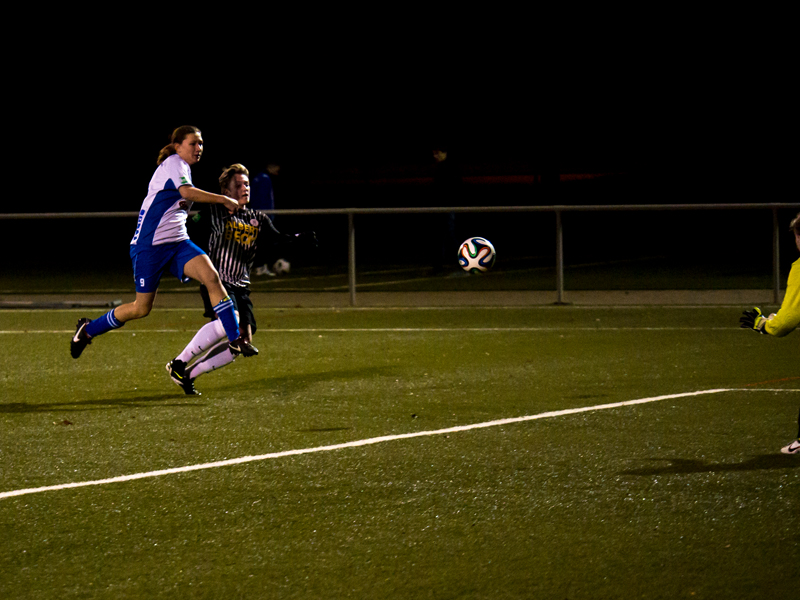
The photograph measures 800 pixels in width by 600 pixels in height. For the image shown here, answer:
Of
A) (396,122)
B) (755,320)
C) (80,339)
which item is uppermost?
(396,122)

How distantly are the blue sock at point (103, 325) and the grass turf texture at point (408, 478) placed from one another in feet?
1.57

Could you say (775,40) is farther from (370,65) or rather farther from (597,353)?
(597,353)

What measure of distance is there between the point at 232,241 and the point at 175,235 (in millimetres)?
1305

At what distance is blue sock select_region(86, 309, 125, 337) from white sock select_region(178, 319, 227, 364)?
640 millimetres

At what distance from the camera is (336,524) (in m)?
5.15

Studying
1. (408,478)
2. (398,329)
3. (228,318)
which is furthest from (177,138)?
(398,329)

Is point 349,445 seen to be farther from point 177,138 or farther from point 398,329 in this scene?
point 398,329

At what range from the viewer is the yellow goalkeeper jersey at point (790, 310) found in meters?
5.95

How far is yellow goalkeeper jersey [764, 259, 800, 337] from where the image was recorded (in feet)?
19.5

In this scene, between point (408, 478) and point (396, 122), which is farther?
point (396, 122)

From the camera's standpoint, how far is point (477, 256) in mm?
12906

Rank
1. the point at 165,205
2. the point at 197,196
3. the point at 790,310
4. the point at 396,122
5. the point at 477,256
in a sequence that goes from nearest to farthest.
Result: the point at 790,310 < the point at 197,196 < the point at 165,205 < the point at 477,256 < the point at 396,122

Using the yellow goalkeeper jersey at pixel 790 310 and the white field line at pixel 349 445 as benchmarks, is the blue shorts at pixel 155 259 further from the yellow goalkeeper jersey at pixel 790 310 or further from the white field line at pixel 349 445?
the yellow goalkeeper jersey at pixel 790 310

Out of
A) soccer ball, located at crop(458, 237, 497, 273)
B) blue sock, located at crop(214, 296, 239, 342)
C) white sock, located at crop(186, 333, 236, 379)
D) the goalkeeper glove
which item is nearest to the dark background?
soccer ball, located at crop(458, 237, 497, 273)
